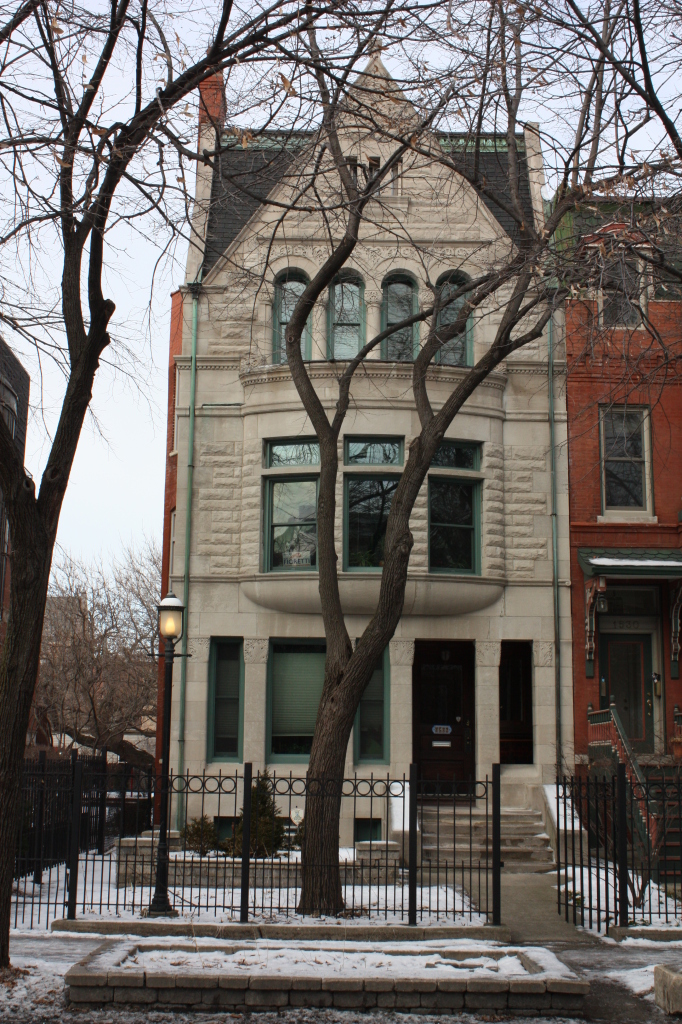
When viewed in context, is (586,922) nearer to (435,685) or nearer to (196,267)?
→ (435,685)

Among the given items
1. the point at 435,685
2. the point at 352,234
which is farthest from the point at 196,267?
the point at 435,685

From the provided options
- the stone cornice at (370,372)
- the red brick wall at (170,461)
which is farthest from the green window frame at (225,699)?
the stone cornice at (370,372)

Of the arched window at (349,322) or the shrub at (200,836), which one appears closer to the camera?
the shrub at (200,836)

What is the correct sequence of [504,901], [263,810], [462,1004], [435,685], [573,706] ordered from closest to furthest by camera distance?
1. [462,1004]
2. [504,901]
3. [263,810]
4. [573,706]
5. [435,685]

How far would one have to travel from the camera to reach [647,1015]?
7.97 m

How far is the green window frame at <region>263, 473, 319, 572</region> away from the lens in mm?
18000

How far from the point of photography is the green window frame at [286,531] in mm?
18000

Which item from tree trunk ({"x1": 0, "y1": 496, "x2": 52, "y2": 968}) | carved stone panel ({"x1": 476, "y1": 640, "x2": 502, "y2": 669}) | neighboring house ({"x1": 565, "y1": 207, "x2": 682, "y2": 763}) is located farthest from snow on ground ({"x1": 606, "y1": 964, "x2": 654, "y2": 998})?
carved stone panel ({"x1": 476, "y1": 640, "x2": 502, "y2": 669})

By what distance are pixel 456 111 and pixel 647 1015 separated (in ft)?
31.4

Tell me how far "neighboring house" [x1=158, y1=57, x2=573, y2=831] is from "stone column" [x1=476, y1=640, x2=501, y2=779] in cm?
3

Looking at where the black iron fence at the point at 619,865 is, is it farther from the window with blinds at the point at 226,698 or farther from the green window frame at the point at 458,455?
the green window frame at the point at 458,455

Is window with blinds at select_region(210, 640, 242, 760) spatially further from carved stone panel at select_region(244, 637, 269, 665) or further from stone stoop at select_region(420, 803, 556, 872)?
stone stoop at select_region(420, 803, 556, 872)

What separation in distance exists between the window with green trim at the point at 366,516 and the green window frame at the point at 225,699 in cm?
272

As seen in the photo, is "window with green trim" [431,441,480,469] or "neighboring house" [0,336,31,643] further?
"window with green trim" [431,441,480,469]
